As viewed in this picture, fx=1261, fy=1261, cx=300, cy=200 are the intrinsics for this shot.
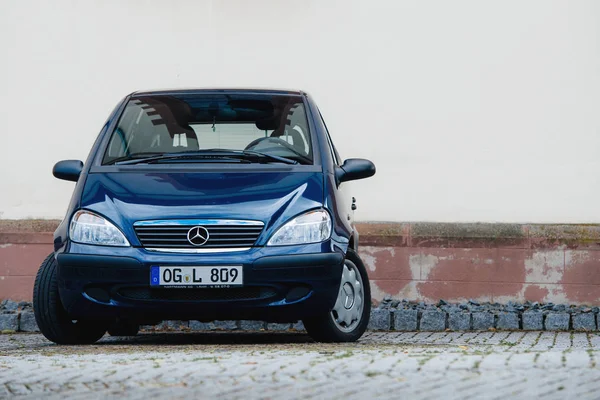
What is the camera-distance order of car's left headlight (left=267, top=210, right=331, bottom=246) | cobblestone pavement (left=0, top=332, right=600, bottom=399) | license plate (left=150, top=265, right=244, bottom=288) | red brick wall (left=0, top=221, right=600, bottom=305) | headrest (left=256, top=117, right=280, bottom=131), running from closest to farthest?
1. cobblestone pavement (left=0, top=332, right=600, bottom=399)
2. license plate (left=150, top=265, right=244, bottom=288)
3. car's left headlight (left=267, top=210, right=331, bottom=246)
4. headrest (left=256, top=117, right=280, bottom=131)
5. red brick wall (left=0, top=221, right=600, bottom=305)

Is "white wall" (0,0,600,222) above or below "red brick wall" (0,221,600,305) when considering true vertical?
above

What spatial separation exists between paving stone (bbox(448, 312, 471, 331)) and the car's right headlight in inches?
157

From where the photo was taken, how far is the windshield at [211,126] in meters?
8.03

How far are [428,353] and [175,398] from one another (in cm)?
177

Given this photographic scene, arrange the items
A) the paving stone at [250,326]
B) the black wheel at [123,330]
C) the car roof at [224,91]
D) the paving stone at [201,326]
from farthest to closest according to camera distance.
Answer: the paving stone at [201,326] → the paving stone at [250,326] → the black wheel at [123,330] → the car roof at [224,91]

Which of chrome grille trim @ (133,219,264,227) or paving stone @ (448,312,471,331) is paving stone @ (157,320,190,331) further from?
chrome grille trim @ (133,219,264,227)

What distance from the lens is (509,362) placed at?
5.60 m

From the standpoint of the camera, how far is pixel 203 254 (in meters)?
7.05

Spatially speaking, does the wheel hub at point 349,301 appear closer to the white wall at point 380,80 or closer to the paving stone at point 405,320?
the paving stone at point 405,320

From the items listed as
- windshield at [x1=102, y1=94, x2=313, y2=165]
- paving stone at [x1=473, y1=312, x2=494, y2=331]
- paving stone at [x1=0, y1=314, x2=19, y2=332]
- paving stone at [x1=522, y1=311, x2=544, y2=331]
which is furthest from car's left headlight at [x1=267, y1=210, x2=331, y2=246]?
paving stone at [x1=0, y1=314, x2=19, y2=332]

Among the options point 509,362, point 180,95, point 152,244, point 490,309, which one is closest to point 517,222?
point 490,309

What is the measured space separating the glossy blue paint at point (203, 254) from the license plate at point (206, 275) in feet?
0.11

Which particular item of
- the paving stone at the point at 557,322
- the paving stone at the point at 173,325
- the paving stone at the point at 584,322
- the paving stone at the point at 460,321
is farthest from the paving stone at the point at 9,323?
the paving stone at the point at 584,322

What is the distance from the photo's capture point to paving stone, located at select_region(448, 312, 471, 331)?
34.0 ft
